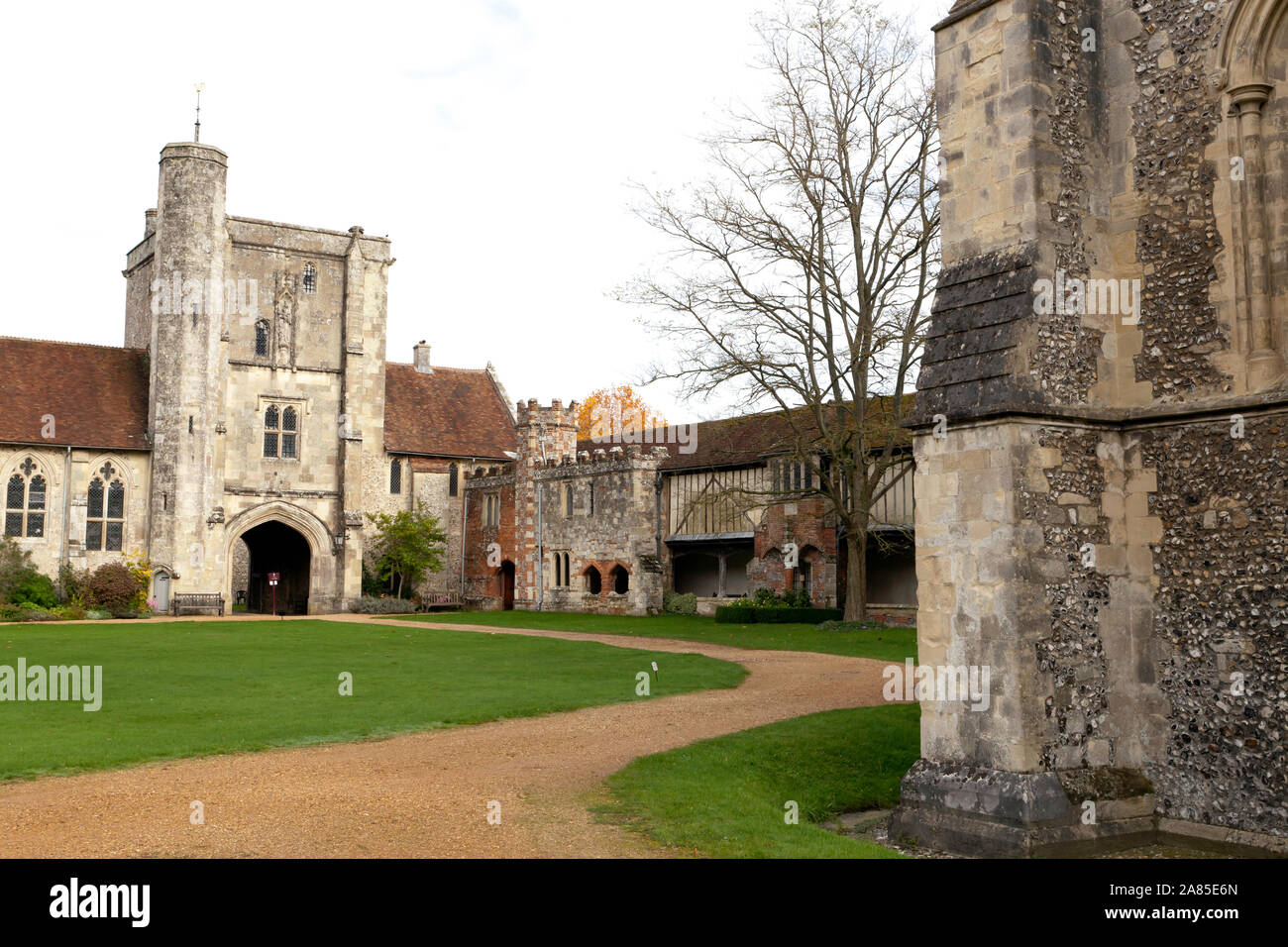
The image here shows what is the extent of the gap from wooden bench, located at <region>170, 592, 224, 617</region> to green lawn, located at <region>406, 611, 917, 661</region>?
21.8 feet

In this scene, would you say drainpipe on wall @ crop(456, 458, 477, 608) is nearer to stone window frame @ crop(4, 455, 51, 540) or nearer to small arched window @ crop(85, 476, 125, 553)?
small arched window @ crop(85, 476, 125, 553)

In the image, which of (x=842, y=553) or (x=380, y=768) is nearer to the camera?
(x=380, y=768)

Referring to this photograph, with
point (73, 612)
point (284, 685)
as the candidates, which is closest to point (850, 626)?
point (284, 685)

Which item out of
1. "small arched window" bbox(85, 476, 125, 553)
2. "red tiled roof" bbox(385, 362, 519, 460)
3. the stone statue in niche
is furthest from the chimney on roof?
"small arched window" bbox(85, 476, 125, 553)

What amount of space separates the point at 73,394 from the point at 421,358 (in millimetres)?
15257

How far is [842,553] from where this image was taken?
104 feet

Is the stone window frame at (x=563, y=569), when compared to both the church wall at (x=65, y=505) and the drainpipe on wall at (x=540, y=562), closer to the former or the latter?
the drainpipe on wall at (x=540, y=562)

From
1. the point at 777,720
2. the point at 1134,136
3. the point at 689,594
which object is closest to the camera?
the point at 1134,136

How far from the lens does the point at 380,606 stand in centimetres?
4000

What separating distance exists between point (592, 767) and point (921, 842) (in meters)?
3.41

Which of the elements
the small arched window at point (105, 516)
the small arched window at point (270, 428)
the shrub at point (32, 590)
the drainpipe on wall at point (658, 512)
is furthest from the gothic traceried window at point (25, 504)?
the drainpipe on wall at point (658, 512)

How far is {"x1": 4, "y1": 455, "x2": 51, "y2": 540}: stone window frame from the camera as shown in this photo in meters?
34.7
